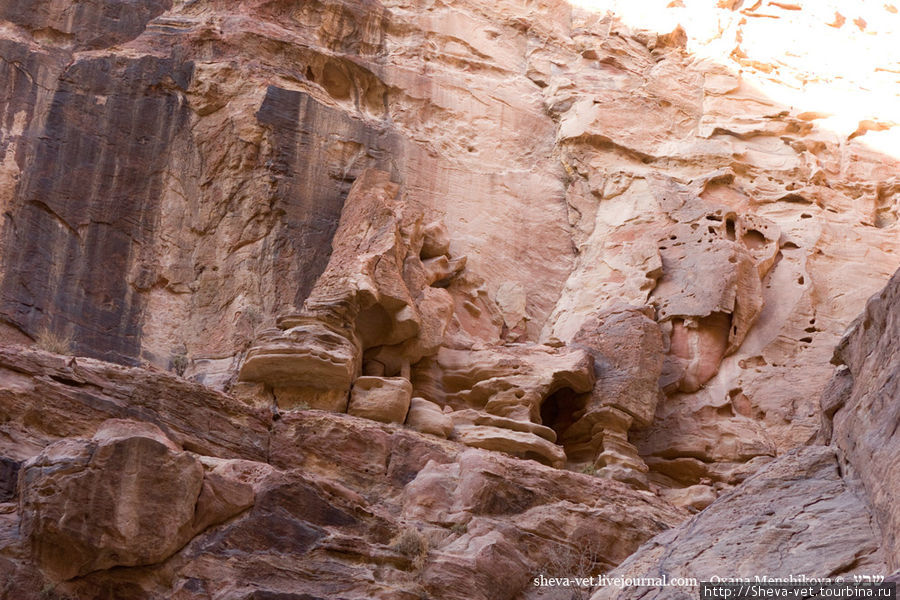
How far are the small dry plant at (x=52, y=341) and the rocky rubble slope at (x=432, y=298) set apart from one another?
0.08 meters

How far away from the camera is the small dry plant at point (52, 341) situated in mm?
18877

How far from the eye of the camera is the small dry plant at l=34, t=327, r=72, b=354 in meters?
18.9

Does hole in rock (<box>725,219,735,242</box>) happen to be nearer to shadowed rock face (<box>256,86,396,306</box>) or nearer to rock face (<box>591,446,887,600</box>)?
shadowed rock face (<box>256,86,396,306</box>)

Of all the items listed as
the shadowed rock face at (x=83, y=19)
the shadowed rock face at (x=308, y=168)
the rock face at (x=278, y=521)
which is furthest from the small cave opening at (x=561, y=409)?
the shadowed rock face at (x=83, y=19)

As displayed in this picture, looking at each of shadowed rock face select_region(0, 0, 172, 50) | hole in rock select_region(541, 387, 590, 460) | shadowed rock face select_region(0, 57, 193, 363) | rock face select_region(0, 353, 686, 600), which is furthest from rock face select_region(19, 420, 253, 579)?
shadowed rock face select_region(0, 0, 172, 50)

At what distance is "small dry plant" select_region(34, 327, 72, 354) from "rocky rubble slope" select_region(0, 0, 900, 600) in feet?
0.26

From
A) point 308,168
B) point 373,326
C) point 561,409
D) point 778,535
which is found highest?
point 308,168

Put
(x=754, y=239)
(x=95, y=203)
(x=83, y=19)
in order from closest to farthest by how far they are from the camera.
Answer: (x=95, y=203), (x=754, y=239), (x=83, y=19)

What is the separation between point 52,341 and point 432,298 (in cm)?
559

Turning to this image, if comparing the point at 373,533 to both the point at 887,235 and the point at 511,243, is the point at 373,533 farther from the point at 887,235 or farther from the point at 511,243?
the point at 887,235

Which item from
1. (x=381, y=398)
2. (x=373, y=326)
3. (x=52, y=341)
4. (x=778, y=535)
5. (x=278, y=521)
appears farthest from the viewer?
(x=373, y=326)

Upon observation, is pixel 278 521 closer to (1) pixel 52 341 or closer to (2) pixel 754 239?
(1) pixel 52 341

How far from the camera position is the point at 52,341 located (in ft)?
65.1

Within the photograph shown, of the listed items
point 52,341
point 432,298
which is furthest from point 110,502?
point 432,298
